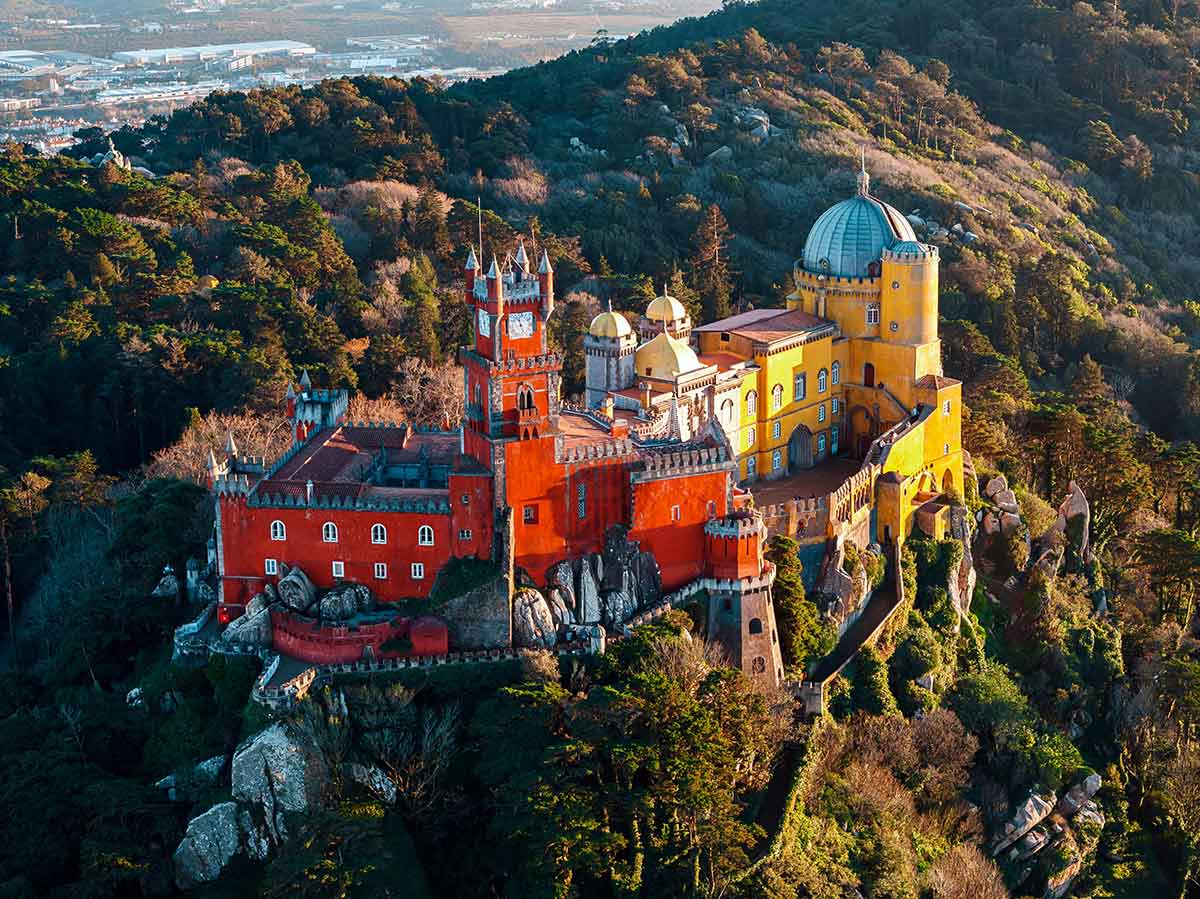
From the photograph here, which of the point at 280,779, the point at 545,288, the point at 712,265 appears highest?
the point at 545,288

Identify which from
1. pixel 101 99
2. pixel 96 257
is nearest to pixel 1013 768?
pixel 96 257

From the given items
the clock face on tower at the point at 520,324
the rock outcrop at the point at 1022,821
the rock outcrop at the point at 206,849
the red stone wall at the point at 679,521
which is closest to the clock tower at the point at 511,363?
the clock face on tower at the point at 520,324

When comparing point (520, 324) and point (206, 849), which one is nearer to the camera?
point (206, 849)

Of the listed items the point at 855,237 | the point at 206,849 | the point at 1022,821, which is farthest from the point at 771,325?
the point at 206,849

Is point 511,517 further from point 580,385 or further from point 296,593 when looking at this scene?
point 580,385

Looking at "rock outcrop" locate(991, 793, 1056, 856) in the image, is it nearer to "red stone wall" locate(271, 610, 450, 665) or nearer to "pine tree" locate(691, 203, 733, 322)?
"red stone wall" locate(271, 610, 450, 665)

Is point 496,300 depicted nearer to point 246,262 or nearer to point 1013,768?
point 1013,768
